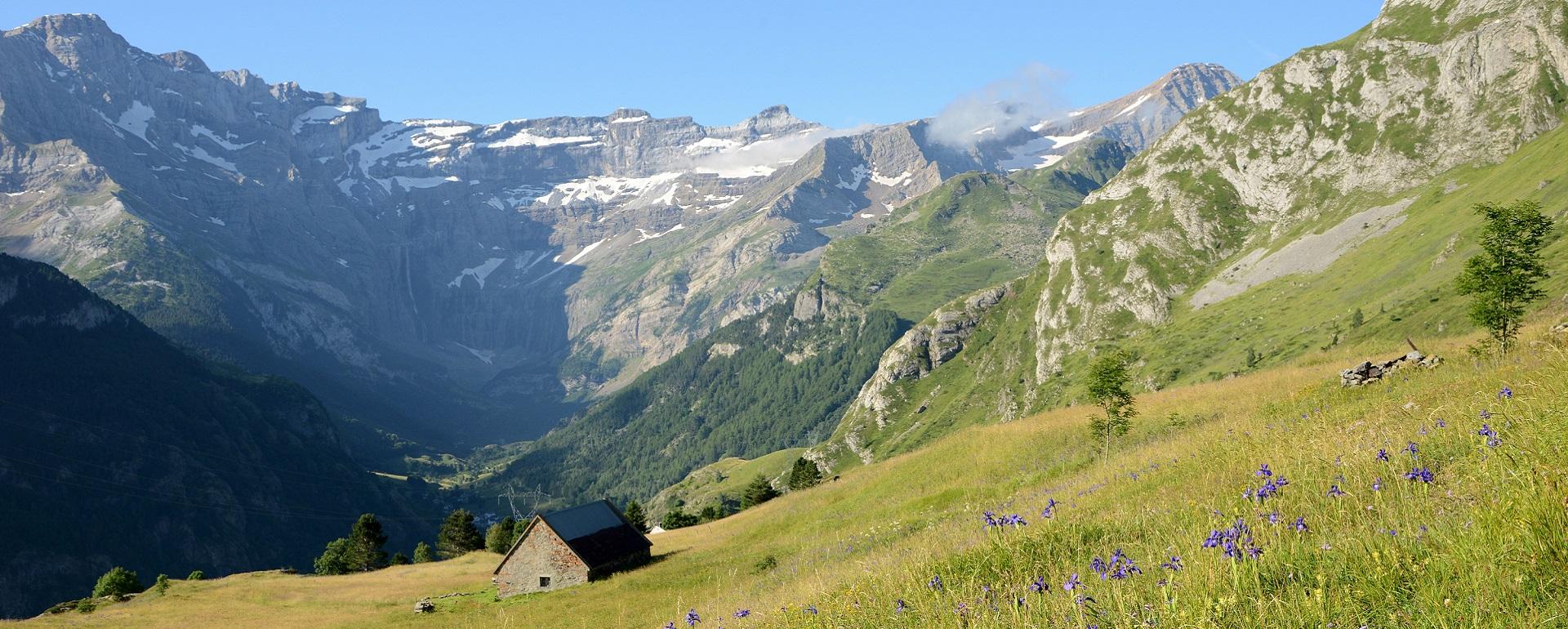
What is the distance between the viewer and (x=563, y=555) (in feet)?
191

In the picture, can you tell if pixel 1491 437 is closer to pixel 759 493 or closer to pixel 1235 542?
pixel 1235 542

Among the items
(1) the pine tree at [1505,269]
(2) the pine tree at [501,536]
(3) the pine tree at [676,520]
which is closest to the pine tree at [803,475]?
(3) the pine tree at [676,520]

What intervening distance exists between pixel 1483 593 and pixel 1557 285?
113197 mm

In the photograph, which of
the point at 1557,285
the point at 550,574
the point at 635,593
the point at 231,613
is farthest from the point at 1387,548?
the point at 1557,285

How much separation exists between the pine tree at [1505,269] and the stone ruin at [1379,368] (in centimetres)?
1367

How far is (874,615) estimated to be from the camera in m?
9.39

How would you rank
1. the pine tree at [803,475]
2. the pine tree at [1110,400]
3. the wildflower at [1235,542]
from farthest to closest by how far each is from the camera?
the pine tree at [803,475]
the pine tree at [1110,400]
the wildflower at [1235,542]

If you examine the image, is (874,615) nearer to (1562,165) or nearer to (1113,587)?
(1113,587)

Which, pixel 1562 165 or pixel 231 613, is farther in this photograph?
pixel 1562 165

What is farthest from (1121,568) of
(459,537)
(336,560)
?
(336,560)

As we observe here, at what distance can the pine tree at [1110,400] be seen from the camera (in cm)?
3428

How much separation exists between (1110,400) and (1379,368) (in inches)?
450

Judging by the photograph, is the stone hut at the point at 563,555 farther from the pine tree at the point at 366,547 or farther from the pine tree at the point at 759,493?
the pine tree at the point at 366,547

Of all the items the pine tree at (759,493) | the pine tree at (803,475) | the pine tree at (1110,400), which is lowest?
the pine tree at (759,493)
